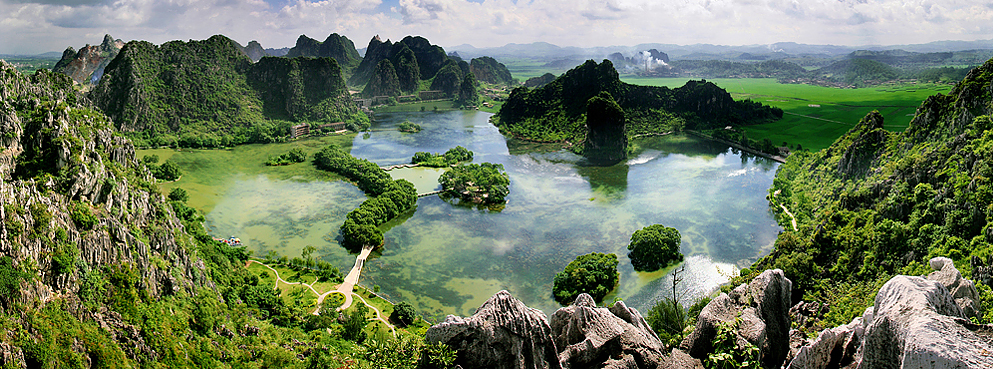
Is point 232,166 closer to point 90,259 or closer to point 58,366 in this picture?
point 90,259

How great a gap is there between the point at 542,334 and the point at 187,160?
288 ft

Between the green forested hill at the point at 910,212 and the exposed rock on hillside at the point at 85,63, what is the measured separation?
558ft

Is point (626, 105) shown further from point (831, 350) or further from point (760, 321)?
point (831, 350)

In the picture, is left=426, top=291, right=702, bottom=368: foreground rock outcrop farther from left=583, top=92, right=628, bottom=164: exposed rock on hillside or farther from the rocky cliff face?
left=583, top=92, right=628, bottom=164: exposed rock on hillside

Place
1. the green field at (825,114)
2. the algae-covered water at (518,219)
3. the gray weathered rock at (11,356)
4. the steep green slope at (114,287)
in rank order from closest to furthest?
the gray weathered rock at (11,356), the steep green slope at (114,287), the algae-covered water at (518,219), the green field at (825,114)

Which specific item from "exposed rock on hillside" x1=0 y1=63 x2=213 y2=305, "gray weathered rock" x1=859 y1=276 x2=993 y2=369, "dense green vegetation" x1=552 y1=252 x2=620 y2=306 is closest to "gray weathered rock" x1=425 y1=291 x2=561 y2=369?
"gray weathered rock" x1=859 y1=276 x2=993 y2=369

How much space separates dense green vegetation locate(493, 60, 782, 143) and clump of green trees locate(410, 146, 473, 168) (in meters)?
26.8

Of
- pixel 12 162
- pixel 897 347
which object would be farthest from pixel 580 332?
pixel 12 162

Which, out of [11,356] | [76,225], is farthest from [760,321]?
[76,225]

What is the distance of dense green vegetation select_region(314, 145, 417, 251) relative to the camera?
51.2 metres

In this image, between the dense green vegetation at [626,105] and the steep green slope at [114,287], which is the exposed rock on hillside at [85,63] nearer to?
the dense green vegetation at [626,105]

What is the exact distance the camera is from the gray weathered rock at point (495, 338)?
585 inches

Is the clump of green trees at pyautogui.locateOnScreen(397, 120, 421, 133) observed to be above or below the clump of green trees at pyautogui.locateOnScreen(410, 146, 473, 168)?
above

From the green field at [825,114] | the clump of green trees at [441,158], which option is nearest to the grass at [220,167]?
the clump of green trees at [441,158]
